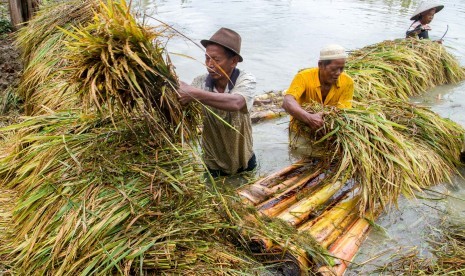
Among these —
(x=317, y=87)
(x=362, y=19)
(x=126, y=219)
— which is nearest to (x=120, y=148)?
(x=126, y=219)

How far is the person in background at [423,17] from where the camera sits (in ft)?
23.0

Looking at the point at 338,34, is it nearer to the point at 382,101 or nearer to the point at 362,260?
the point at 382,101

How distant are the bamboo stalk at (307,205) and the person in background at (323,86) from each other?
63cm

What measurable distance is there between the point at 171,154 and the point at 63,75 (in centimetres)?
215

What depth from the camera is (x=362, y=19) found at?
13719mm

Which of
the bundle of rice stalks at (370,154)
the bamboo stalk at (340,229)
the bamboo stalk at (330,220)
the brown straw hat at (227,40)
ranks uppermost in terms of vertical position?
the brown straw hat at (227,40)

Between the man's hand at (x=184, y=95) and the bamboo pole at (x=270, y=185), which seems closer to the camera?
the man's hand at (x=184, y=95)

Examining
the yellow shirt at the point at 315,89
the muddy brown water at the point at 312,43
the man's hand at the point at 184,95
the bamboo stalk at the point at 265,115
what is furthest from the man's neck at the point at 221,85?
the bamboo stalk at the point at 265,115

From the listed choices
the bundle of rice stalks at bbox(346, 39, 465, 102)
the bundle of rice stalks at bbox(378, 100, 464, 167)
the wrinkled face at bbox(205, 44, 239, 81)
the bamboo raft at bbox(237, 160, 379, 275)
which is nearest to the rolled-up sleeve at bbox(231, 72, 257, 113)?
the wrinkled face at bbox(205, 44, 239, 81)

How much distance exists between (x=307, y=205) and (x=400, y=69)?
14.4 feet

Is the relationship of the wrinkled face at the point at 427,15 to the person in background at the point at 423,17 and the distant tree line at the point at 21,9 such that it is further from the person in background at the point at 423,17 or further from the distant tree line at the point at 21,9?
the distant tree line at the point at 21,9

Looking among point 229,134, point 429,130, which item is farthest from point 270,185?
point 429,130

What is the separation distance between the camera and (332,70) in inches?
145

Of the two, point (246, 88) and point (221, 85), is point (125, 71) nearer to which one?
point (246, 88)
